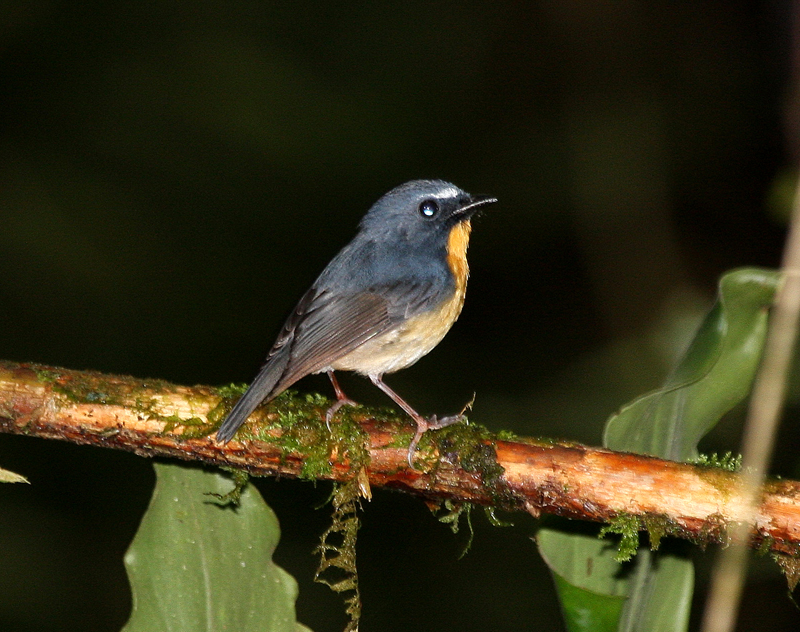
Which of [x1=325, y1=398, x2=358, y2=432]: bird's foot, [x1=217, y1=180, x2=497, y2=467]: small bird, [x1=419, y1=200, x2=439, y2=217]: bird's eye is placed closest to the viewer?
[x1=325, y1=398, x2=358, y2=432]: bird's foot

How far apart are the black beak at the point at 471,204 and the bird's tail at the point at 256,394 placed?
4.87ft

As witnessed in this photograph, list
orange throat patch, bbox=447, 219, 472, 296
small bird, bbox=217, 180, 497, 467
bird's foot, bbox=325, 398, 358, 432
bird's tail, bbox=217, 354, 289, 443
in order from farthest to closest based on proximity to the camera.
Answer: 1. orange throat patch, bbox=447, 219, 472, 296
2. small bird, bbox=217, 180, 497, 467
3. bird's foot, bbox=325, 398, 358, 432
4. bird's tail, bbox=217, 354, 289, 443

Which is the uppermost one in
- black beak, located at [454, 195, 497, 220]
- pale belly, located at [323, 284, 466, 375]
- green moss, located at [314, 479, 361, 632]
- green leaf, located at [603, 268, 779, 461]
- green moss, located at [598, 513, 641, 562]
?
black beak, located at [454, 195, 497, 220]

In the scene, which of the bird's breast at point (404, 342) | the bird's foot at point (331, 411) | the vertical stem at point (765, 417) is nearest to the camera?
the vertical stem at point (765, 417)

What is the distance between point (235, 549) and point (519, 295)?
6196 millimetres

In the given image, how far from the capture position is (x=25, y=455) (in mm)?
7266

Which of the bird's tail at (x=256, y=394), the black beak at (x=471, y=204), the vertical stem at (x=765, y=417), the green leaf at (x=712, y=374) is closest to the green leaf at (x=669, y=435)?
the green leaf at (x=712, y=374)

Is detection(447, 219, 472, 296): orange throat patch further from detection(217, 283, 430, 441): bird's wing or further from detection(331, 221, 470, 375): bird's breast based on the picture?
detection(217, 283, 430, 441): bird's wing

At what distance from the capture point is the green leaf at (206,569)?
3123 millimetres

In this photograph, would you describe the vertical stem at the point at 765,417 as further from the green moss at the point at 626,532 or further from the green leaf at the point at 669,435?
the green moss at the point at 626,532

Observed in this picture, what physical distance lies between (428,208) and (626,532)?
92.4 inches

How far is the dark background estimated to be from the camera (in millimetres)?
7082

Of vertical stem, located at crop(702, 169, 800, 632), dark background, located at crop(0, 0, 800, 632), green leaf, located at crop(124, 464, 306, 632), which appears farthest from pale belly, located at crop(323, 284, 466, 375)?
dark background, located at crop(0, 0, 800, 632)

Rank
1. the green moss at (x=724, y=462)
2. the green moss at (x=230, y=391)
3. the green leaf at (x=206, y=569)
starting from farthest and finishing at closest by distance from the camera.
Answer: the green moss at (x=230, y=391) < the green moss at (x=724, y=462) < the green leaf at (x=206, y=569)
